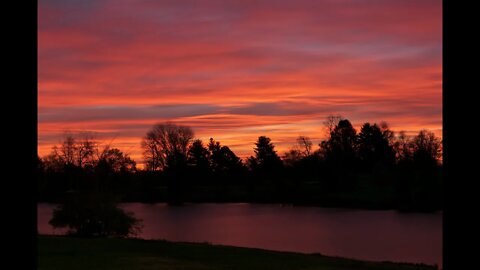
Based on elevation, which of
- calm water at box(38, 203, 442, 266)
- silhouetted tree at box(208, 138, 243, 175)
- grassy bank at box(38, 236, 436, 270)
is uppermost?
silhouetted tree at box(208, 138, 243, 175)

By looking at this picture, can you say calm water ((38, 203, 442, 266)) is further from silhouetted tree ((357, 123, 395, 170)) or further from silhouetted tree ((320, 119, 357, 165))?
silhouetted tree ((357, 123, 395, 170))

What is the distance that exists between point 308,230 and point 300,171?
90.3 feet

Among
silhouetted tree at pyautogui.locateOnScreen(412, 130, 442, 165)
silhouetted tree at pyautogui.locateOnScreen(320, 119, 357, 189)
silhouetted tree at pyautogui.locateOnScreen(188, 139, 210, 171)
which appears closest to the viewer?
silhouetted tree at pyautogui.locateOnScreen(412, 130, 442, 165)

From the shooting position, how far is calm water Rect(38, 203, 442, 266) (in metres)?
32.4

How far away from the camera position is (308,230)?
40.7m

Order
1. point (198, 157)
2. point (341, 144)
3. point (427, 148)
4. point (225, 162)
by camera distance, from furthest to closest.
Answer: point (225, 162)
point (198, 157)
point (341, 144)
point (427, 148)

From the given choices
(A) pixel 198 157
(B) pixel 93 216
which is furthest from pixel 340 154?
(B) pixel 93 216

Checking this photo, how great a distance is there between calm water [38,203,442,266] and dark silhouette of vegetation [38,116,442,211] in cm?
362

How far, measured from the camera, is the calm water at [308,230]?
32.4 metres

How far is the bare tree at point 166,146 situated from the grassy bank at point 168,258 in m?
35.3

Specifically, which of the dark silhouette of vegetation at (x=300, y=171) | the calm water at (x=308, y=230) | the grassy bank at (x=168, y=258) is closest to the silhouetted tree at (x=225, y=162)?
the dark silhouette of vegetation at (x=300, y=171)

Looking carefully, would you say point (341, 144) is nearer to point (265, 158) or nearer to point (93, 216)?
point (265, 158)

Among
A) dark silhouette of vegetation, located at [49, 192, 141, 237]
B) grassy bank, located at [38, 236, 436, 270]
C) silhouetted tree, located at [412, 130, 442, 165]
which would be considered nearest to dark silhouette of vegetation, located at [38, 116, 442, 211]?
silhouetted tree, located at [412, 130, 442, 165]
